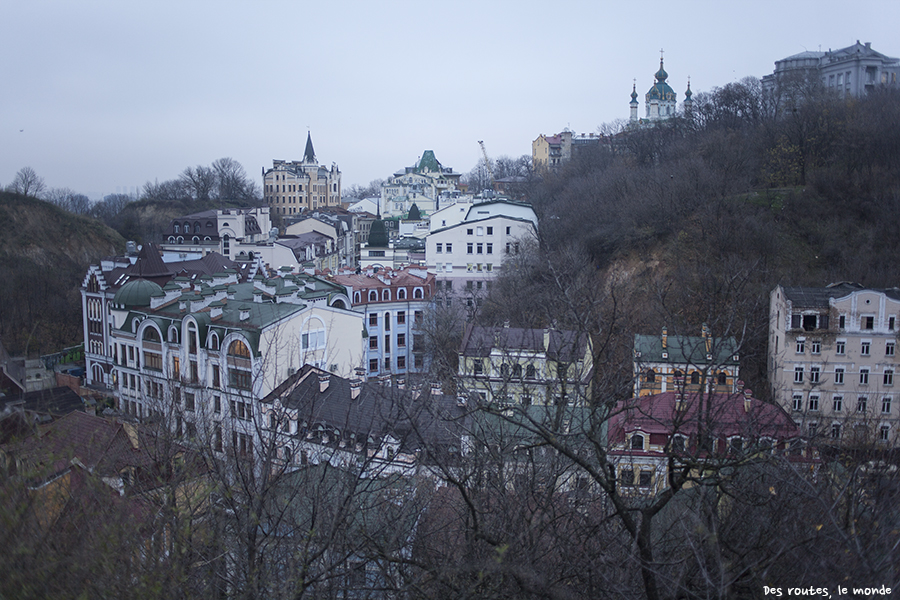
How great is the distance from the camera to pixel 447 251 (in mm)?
39375

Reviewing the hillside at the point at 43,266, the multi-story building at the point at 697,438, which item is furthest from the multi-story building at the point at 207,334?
the multi-story building at the point at 697,438

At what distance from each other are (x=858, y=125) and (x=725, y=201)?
911cm

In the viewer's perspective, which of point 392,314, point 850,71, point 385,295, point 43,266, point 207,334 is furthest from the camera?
point 850,71

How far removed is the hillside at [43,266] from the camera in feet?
116

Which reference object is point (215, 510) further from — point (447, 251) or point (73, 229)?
point (73, 229)

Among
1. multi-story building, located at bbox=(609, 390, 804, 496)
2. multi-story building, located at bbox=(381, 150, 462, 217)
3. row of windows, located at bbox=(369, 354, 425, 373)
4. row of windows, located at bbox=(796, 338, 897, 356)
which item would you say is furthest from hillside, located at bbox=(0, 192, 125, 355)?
multi-story building, located at bbox=(381, 150, 462, 217)

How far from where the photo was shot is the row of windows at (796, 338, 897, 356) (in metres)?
21.8

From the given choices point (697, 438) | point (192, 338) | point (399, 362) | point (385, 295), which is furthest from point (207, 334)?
point (697, 438)

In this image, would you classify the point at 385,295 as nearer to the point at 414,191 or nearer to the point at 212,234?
the point at 212,234

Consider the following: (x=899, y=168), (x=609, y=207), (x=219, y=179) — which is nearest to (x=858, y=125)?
(x=899, y=168)

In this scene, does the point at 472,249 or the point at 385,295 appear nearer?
the point at 385,295

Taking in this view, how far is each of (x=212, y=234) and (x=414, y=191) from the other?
3782cm

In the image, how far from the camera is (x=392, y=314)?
106 ft

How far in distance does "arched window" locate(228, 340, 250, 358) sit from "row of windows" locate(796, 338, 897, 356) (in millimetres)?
17707
